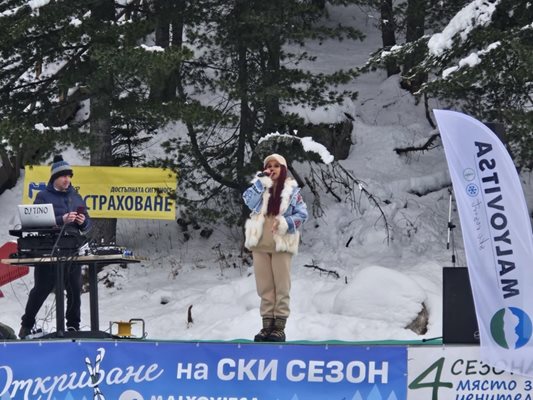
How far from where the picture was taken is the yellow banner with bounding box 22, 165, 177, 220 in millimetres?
14672

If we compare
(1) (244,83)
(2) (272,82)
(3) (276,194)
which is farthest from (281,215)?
(1) (244,83)

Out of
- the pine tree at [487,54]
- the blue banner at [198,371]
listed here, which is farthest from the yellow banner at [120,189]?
the blue banner at [198,371]

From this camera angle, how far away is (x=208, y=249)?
1602 cm

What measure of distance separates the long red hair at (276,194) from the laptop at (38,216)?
181 centimetres

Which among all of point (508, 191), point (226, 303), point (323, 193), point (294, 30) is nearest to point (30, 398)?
point (508, 191)

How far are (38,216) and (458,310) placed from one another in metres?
3.47

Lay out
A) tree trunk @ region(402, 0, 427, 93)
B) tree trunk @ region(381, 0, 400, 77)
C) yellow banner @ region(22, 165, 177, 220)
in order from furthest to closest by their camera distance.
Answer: tree trunk @ region(381, 0, 400, 77), yellow banner @ region(22, 165, 177, 220), tree trunk @ region(402, 0, 427, 93)

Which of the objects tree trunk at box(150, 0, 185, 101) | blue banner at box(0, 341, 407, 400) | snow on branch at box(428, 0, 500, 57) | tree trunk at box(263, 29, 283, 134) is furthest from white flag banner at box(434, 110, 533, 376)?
tree trunk at box(150, 0, 185, 101)

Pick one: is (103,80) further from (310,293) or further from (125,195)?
(310,293)

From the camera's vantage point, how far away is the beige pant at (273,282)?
8.87 m

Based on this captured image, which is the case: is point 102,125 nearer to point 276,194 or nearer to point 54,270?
point 54,270

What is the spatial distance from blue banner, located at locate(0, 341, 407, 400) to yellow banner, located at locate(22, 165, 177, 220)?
677cm

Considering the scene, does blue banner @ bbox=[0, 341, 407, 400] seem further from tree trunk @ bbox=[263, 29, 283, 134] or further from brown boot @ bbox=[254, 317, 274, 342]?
tree trunk @ bbox=[263, 29, 283, 134]

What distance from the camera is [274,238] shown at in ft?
29.0
